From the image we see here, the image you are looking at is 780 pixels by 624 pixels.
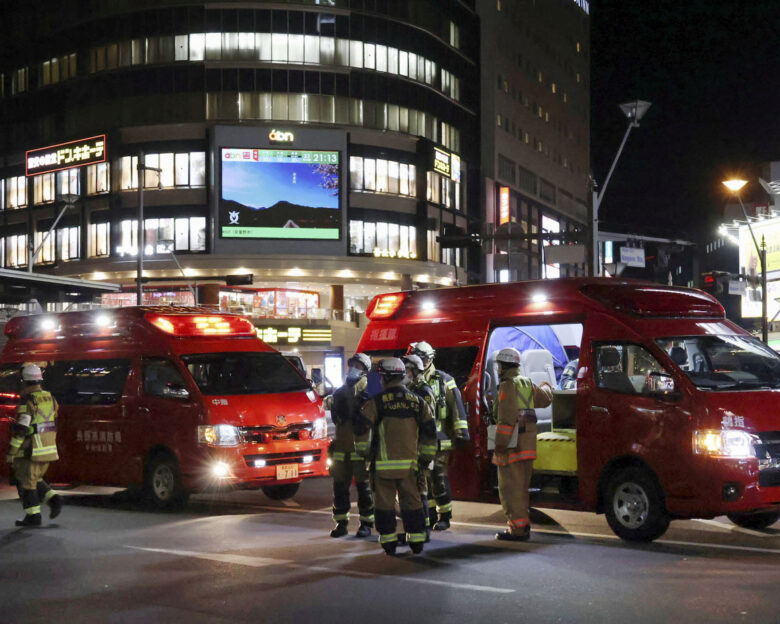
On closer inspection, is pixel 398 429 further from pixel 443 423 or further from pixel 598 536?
pixel 598 536

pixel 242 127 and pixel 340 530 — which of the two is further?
pixel 242 127

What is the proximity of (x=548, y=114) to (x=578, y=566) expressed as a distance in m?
94.1

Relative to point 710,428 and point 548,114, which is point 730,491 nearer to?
point 710,428

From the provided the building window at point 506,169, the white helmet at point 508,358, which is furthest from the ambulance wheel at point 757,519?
the building window at point 506,169

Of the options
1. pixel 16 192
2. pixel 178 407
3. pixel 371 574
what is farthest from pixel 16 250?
pixel 371 574

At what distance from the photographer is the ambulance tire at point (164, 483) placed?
535 inches

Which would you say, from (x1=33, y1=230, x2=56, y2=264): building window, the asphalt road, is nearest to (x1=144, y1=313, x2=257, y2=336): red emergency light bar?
the asphalt road

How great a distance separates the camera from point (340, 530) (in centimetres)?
1105

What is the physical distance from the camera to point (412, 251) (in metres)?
67.8

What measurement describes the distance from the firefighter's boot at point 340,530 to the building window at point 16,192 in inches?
2634

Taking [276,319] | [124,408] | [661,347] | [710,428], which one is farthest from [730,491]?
[276,319]

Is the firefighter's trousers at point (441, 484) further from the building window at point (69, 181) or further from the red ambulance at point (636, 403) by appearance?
the building window at point (69, 181)

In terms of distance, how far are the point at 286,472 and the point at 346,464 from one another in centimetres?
257

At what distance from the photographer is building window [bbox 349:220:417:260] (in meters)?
65.4
